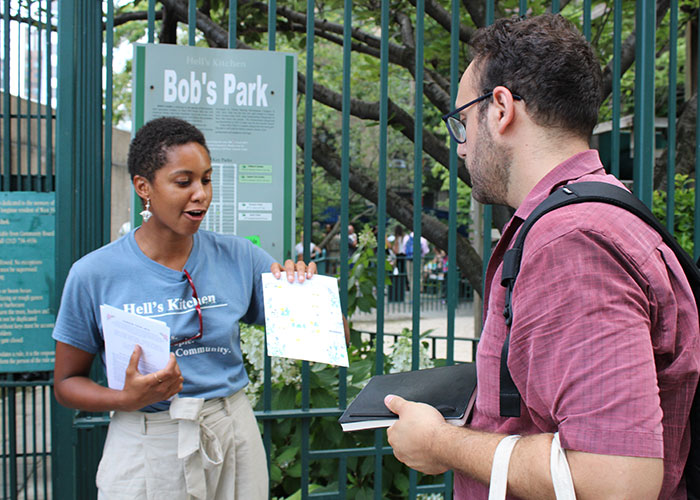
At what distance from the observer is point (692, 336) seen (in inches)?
52.1

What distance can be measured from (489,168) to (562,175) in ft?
0.64

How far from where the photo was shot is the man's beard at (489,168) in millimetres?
1580

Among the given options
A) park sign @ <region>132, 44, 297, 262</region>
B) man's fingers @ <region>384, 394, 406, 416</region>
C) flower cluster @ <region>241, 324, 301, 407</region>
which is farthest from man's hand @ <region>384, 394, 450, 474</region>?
flower cluster @ <region>241, 324, 301, 407</region>

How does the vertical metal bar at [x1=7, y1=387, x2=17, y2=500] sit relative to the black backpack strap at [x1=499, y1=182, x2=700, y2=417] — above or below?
below

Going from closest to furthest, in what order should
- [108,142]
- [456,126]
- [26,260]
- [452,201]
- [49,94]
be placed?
[456,126] → [108,142] → [452,201] → [26,260] → [49,94]

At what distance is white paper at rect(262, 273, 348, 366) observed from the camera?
7.49 feet

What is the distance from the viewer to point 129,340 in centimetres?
205

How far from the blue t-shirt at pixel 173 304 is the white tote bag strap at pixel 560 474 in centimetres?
132

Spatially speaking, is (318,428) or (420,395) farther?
(318,428)

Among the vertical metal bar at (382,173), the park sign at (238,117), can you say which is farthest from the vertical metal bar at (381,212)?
the park sign at (238,117)

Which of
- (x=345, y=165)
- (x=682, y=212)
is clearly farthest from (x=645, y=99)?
(x=682, y=212)

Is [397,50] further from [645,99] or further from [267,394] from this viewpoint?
[267,394]

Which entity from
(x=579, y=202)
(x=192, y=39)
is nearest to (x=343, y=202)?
(x=192, y=39)

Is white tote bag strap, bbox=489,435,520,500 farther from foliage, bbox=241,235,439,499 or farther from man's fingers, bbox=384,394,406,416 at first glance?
foliage, bbox=241,235,439,499
